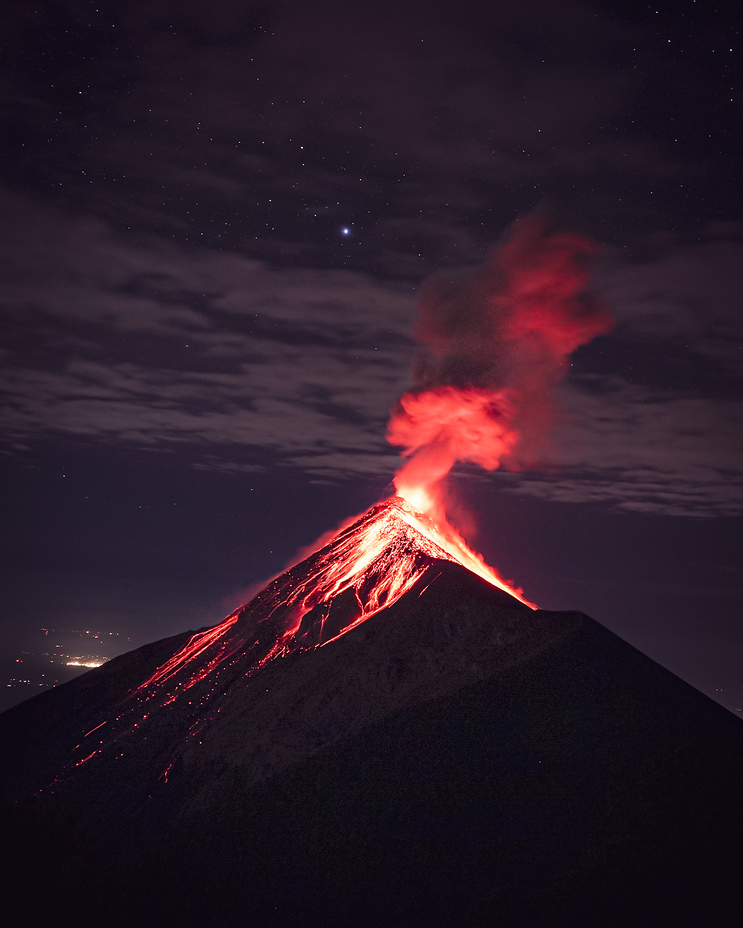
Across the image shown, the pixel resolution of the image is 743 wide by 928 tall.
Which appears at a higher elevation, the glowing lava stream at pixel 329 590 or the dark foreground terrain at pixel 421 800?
the glowing lava stream at pixel 329 590

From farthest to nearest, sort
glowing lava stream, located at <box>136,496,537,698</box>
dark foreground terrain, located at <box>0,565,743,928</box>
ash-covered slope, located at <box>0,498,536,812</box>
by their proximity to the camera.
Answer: glowing lava stream, located at <box>136,496,537,698</box> < ash-covered slope, located at <box>0,498,536,812</box> < dark foreground terrain, located at <box>0,565,743,928</box>

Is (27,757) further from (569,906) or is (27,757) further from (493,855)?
(569,906)

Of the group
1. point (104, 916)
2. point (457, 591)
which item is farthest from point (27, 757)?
point (457, 591)

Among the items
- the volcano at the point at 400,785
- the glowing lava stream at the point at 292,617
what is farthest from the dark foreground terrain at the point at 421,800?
the glowing lava stream at the point at 292,617

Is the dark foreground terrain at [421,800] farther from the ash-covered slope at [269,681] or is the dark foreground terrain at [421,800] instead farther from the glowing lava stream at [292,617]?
the glowing lava stream at [292,617]

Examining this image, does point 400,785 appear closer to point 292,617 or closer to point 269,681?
point 269,681

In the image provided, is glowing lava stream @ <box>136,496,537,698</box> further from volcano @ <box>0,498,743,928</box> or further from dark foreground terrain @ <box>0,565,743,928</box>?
dark foreground terrain @ <box>0,565,743,928</box>

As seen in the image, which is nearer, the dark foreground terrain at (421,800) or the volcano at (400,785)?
the dark foreground terrain at (421,800)

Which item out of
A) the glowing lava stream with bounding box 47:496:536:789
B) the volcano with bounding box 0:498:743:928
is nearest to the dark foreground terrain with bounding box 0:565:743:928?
the volcano with bounding box 0:498:743:928
